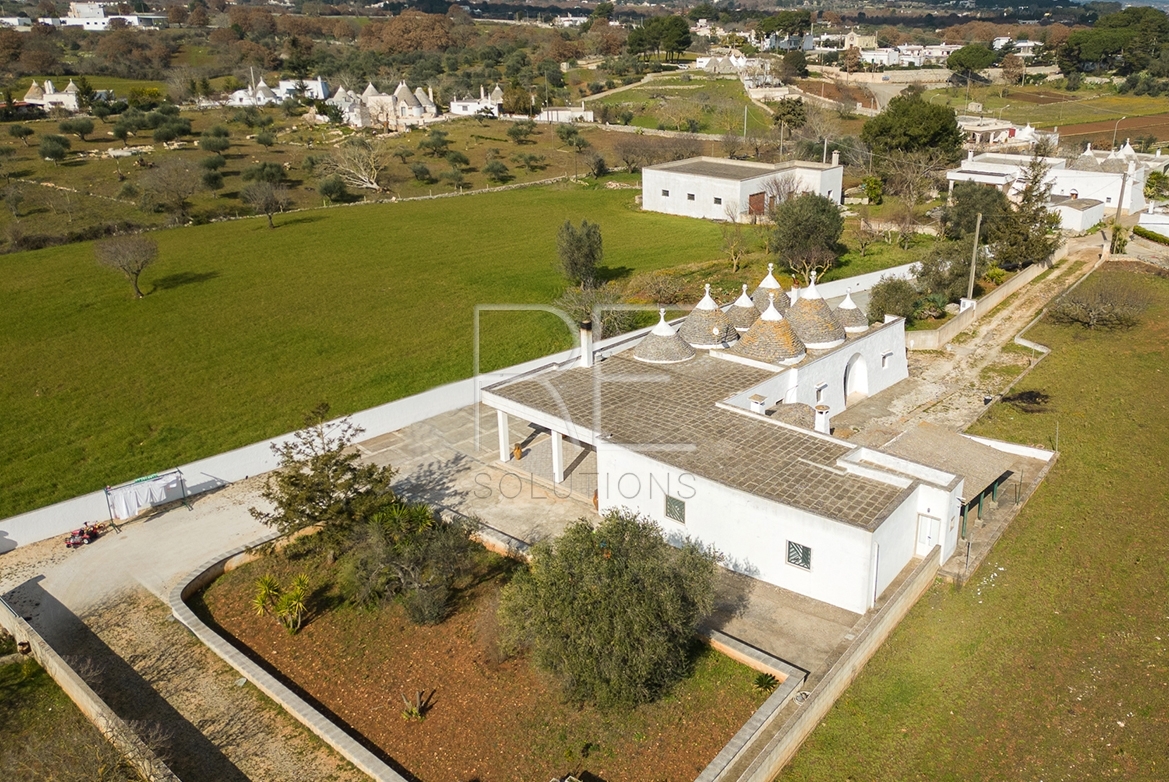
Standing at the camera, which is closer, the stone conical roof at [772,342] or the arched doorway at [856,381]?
the stone conical roof at [772,342]

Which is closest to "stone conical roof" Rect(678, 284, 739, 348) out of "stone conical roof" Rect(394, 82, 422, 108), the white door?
the white door

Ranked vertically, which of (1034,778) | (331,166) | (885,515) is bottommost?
(1034,778)

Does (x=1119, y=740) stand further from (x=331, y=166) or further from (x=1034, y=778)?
(x=331, y=166)

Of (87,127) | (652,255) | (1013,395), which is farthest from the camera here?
(87,127)

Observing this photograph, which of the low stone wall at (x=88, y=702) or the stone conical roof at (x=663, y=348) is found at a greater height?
the stone conical roof at (x=663, y=348)

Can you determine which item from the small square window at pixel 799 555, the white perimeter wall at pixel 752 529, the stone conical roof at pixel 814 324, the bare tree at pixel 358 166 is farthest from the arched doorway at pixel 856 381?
the bare tree at pixel 358 166

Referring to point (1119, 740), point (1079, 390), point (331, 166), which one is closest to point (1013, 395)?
point (1079, 390)

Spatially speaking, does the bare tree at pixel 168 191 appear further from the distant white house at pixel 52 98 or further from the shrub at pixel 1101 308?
the shrub at pixel 1101 308
